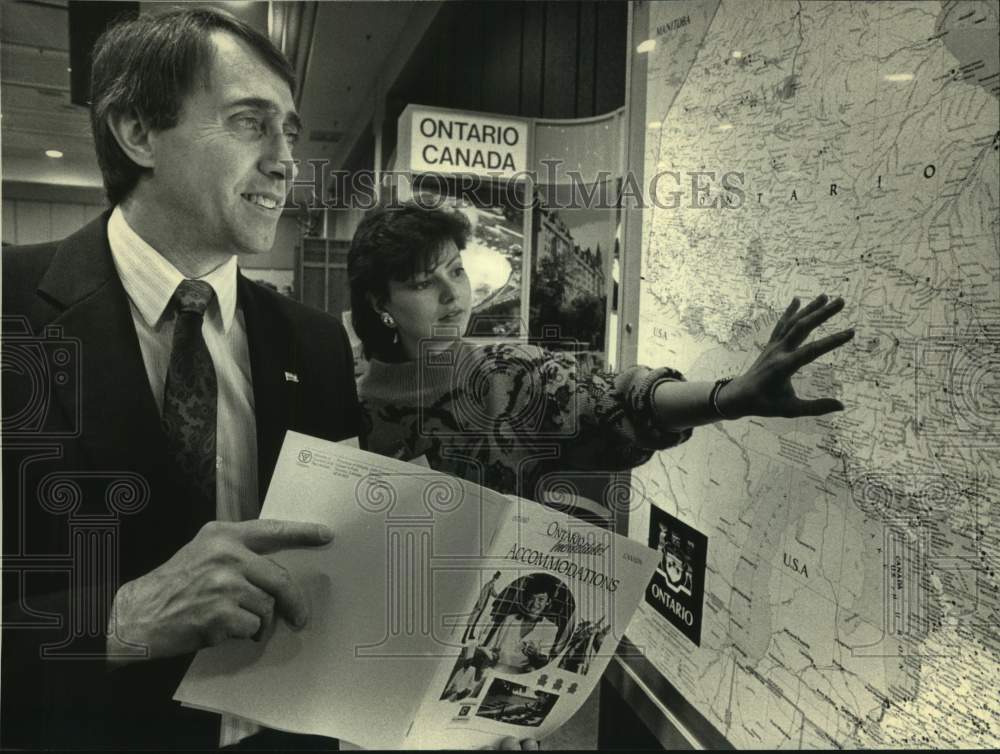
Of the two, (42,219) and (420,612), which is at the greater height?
(42,219)

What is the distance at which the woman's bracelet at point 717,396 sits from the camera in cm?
110

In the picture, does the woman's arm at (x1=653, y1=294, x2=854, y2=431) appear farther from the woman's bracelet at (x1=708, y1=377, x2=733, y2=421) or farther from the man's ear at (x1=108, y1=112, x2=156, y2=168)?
the man's ear at (x1=108, y1=112, x2=156, y2=168)

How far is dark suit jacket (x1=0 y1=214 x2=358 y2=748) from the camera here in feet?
3.45

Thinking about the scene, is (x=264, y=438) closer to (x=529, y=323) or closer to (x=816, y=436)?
(x=529, y=323)

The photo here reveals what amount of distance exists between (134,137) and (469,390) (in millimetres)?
627

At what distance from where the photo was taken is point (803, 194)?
3.46ft

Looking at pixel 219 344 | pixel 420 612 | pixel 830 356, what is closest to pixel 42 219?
pixel 219 344

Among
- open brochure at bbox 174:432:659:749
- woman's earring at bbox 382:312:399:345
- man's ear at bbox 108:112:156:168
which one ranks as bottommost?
open brochure at bbox 174:432:659:749

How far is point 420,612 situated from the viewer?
1.14 m

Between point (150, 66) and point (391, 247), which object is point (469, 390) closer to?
point (391, 247)

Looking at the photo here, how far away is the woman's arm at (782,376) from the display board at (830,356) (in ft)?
0.10

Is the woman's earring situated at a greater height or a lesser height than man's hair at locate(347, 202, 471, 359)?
lesser

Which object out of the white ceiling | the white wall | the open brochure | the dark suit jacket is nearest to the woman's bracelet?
the open brochure

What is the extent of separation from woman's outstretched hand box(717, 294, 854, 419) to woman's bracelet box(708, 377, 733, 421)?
0.03 m
